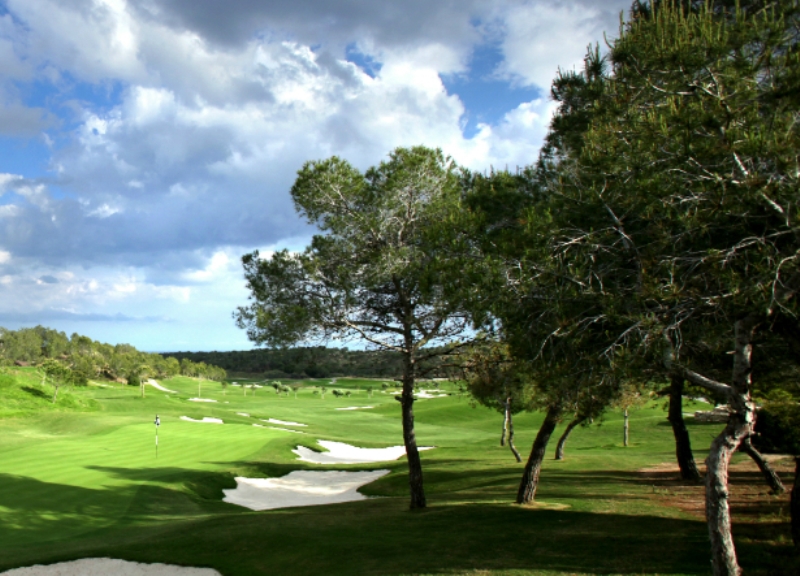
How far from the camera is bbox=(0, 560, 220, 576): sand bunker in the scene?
1172 cm

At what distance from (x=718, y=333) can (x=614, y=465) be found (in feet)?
55.6

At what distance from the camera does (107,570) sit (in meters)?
11.9

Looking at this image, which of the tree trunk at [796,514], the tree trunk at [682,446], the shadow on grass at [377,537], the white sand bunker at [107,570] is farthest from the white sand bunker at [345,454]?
the tree trunk at [796,514]

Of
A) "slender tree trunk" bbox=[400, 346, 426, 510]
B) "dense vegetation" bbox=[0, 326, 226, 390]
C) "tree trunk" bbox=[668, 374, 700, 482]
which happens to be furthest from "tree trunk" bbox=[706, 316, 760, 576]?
"dense vegetation" bbox=[0, 326, 226, 390]

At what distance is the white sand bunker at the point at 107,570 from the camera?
11.7 m

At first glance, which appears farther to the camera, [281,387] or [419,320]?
[281,387]

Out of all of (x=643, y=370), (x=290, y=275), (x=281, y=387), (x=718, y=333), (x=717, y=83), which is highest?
(x=717, y=83)

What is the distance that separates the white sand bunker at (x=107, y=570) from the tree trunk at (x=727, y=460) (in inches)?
362

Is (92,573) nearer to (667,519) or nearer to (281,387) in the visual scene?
(667,519)

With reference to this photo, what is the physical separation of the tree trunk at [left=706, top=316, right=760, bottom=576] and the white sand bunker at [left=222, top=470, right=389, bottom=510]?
16.1 metres

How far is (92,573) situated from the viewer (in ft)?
38.8

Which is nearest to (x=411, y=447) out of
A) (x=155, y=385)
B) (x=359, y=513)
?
(x=359, y=513)

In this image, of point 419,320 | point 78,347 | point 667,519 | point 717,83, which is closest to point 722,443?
point 717,83

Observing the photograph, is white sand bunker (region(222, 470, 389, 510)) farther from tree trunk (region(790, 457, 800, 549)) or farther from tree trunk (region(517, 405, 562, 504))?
tree trunk (region(790, 457, 800, 549))
